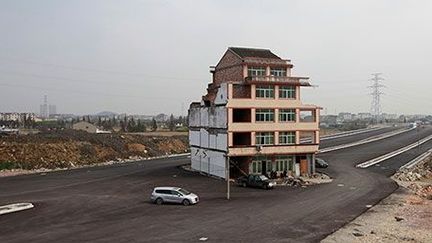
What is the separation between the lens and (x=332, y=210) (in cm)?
3791

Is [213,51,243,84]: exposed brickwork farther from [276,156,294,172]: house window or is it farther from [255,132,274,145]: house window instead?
[276,156,294,172]: house window

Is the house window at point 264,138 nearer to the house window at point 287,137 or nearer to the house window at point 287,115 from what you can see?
the house window at point 287,137

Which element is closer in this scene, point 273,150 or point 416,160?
point 273,150

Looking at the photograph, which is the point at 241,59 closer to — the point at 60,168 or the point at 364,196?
the point at 364,196

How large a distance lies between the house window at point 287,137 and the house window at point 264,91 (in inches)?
200

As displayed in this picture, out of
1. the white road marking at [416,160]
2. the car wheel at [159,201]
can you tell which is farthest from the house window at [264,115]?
the white road marking at [416,160]

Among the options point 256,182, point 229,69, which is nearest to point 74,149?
point 229,69

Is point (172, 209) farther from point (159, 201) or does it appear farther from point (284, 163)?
point (284, 163)

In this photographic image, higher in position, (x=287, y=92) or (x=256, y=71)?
(x=256, y=71)

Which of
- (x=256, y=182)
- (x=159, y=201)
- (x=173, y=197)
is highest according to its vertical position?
(x=173, y=197)

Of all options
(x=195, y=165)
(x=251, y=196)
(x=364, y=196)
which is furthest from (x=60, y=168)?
(x=364, y=196)

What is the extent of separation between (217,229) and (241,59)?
3260cm

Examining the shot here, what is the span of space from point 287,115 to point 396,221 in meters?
26.7

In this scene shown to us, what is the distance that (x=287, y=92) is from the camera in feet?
196
